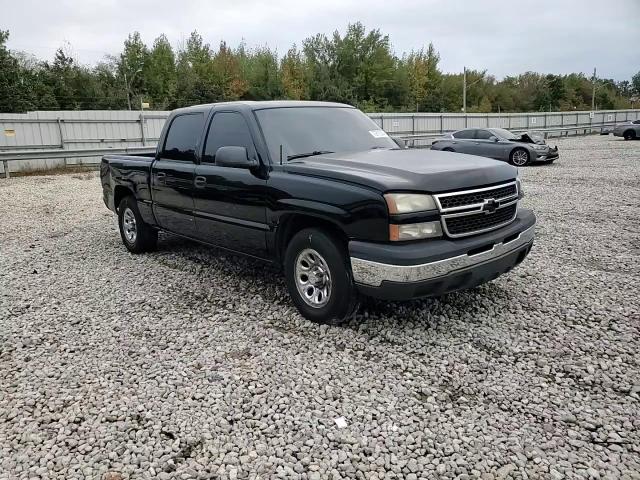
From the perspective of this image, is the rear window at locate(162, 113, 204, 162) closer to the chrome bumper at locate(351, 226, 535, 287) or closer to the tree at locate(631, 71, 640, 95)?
the chrome bumper at locate(351, 226, 535, 287)

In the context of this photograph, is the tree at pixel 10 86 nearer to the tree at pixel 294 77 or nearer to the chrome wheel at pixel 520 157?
the tree at pixel 294 77

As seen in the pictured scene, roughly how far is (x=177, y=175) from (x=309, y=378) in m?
3.07

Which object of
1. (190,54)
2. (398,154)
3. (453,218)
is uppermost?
(190,54)

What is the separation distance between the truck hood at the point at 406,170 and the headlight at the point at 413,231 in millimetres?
255

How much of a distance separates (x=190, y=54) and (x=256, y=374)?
61656 millimetres

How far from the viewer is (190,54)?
58812 mm

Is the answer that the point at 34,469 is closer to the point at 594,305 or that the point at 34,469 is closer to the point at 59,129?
the point at 594,305

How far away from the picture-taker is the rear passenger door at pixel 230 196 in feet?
14.9

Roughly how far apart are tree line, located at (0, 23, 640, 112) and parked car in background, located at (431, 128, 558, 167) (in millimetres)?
35821

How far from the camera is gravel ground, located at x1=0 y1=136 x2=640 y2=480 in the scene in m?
2.62

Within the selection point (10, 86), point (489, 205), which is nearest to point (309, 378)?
point (489, 205)

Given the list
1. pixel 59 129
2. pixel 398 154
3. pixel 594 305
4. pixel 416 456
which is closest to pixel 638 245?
pixel 594 305

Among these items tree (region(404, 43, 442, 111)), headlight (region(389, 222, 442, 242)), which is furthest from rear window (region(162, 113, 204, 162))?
Result: tree (region(404, 43, 442, 111))

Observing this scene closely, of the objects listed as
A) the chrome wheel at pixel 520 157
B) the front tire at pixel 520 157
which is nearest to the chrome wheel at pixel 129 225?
the front tire at pixel 520 157
